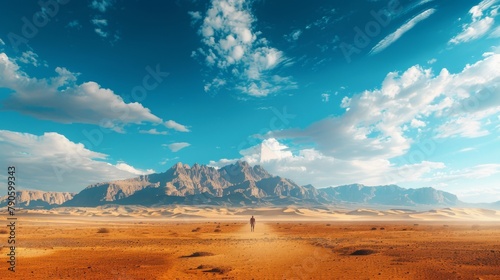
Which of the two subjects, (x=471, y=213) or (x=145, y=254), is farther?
(x=471, y=213)

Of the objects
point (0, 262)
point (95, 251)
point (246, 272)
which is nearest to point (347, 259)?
point (246, 272)

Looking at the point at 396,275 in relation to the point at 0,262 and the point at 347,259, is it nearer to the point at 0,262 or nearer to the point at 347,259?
the point at 347,259

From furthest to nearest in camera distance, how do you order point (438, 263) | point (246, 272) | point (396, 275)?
1. point (438, 263)
2. point (246, 272)
3. point (396, 275)

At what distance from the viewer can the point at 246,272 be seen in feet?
52.5

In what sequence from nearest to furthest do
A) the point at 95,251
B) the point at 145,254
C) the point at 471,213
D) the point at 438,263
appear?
the point at 438,263
the point at 145,254
the point at 95,251
the point at 471,213

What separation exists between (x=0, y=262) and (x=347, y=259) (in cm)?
2088

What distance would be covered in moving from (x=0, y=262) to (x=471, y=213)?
150822mm

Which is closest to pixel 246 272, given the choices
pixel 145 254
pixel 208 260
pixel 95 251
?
pixel 208 260

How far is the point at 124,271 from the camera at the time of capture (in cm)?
1655

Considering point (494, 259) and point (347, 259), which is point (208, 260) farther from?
point (494, 259)

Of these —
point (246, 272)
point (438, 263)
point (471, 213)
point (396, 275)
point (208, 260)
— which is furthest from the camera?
point (471, 213)

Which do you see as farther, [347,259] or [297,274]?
[347,259]

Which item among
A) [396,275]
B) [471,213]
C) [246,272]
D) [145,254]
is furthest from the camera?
[471,213]

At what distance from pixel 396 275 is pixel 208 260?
10.6 metres
